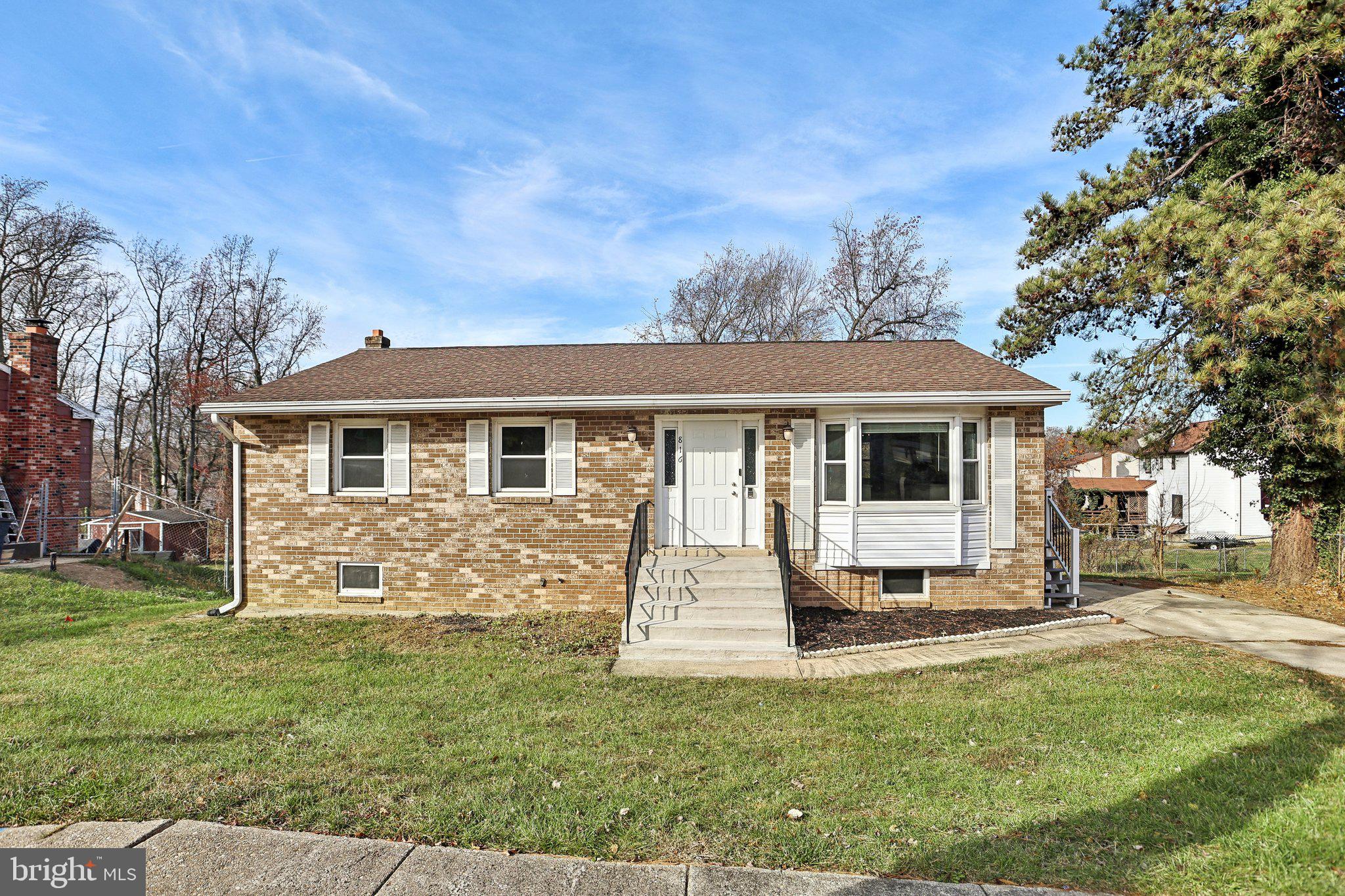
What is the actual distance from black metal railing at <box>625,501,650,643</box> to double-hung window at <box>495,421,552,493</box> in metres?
1.61

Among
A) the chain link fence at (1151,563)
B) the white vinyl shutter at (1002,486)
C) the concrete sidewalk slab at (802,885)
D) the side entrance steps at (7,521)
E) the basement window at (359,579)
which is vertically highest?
the white vinyl shutter at (1002,486)

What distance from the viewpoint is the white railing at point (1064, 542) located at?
9.53 meters

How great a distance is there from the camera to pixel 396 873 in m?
3.21

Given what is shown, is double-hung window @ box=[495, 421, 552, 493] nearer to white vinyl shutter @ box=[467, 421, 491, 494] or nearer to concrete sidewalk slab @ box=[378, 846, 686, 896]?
white vinyl shutter @ box=[467, 421, 491, 494]

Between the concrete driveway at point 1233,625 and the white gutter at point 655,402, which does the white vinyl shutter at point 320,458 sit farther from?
the concrete driveway at point 1233,625

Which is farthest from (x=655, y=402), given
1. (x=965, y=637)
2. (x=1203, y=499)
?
(x=1203, y=499)

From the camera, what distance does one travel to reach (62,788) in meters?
4.03

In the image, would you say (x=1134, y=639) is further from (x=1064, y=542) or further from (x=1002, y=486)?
(x=1064, y=542)

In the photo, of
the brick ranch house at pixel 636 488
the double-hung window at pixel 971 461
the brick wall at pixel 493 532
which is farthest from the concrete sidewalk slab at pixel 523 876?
the double-hung window at pixel 971 461

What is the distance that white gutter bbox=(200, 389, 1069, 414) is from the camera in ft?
29.3

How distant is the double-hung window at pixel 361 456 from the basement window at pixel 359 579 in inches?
46.0

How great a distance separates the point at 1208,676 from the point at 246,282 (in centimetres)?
3386

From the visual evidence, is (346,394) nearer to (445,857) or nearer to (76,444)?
(445,857)

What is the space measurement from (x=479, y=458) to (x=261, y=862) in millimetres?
6809
